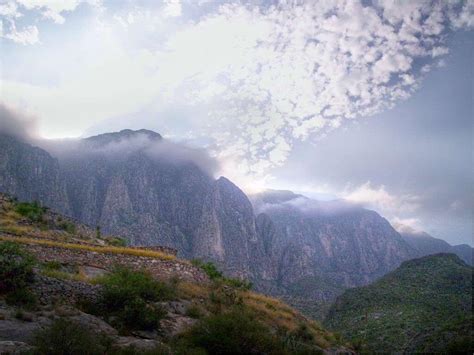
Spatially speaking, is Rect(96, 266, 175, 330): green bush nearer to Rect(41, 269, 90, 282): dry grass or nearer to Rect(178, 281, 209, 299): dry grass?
Rect(41, 269, 90, 282): dry grass

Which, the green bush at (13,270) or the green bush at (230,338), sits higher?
the green bush at (13,270)

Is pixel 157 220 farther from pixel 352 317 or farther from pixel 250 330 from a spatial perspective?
pixel 250 330

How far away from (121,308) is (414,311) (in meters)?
77.4

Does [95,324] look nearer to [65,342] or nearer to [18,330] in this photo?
[18,330]

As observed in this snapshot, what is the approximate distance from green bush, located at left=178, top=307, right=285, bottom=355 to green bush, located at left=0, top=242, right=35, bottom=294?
620cm

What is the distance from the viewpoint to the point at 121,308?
47.0 feet

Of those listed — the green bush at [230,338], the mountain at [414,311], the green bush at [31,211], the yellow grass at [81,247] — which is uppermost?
the green bush at [31,211]

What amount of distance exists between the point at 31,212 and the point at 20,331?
68.6 ft

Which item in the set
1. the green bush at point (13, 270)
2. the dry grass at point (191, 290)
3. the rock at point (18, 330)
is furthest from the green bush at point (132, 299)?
the rock at point (18, 330)

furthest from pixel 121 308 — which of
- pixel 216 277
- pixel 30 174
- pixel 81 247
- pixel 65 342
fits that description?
pixel 30 174

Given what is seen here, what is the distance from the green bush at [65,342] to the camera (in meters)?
8.41

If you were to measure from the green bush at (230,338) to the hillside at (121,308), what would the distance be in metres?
0.03

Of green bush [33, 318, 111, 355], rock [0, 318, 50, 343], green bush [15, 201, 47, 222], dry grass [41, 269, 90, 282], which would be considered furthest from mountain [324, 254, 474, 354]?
green bush [33, 318, 111, 355]

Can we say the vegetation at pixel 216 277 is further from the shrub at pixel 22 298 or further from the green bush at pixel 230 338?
the shrub at pixel 22 298
